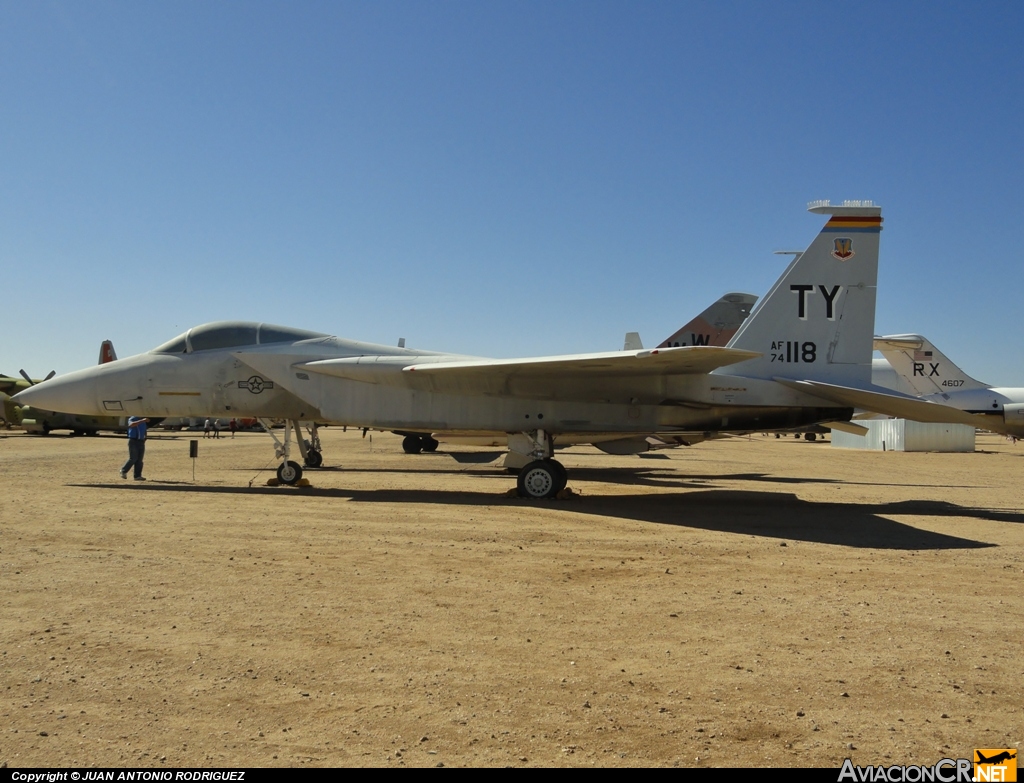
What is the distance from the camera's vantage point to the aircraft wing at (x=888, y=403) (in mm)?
10680

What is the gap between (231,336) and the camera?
1357cm

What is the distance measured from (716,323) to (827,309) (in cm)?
641

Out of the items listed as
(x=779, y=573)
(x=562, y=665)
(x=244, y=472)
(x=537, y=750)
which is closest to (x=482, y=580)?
(x=562, y=665)

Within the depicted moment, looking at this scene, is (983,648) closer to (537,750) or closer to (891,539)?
(537,750)

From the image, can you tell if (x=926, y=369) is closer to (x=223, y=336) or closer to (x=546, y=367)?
(x=546, y=367)

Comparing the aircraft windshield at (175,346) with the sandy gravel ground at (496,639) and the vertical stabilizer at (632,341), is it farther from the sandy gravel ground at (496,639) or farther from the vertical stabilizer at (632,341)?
the vertical stabilizer at (632,341)

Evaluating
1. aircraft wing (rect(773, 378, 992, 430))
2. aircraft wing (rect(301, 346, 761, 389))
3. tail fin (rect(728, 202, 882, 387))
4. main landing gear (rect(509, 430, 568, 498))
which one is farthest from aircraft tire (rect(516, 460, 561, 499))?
aircraft wing (rect(773, 378, 992, 430))

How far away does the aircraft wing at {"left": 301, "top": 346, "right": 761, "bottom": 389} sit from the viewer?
991 cm

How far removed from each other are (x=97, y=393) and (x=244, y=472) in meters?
5.42

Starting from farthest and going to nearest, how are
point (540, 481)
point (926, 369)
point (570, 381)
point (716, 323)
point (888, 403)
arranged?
point (926, 369), point (716, 323), point (540, 481), point (570, 381), point (888, 403)

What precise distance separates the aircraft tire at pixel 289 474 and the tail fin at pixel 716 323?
914 centimetres

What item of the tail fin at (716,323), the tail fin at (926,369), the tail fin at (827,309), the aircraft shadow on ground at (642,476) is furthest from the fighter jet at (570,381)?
the tail fin at (926,369)

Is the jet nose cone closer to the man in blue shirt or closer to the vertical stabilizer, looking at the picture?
the man in blue shirt

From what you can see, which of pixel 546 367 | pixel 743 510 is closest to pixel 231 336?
pixel 546 367
